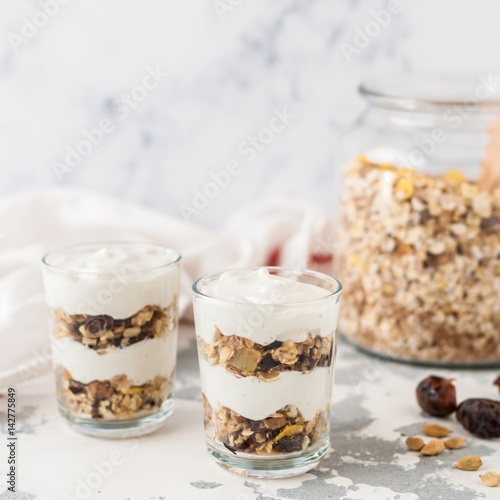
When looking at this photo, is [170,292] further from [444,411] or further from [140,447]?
[444,411]

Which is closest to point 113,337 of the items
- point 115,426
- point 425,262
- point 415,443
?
point 115,426

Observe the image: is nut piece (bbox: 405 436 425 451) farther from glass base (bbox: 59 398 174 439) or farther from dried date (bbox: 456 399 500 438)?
glass base (bbox: 59 398 174 439)

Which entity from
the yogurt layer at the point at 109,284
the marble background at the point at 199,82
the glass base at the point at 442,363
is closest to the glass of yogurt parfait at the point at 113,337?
the yogurt layer at the point at 109,284

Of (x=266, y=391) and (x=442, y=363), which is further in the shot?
(x=442, y=363)

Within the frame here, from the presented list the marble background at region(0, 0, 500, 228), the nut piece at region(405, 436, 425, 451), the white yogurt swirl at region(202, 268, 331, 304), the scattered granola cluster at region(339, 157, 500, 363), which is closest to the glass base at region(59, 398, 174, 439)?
Result: the white yogurt swirl at region(202, 268, 331, 304)

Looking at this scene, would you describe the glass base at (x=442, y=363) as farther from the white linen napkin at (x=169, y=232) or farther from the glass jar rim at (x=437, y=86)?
the glass jar rim at (x=437, y=86)

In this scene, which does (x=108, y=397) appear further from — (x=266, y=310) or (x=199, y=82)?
(x=199, y=82)

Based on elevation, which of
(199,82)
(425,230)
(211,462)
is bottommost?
(211,462)
